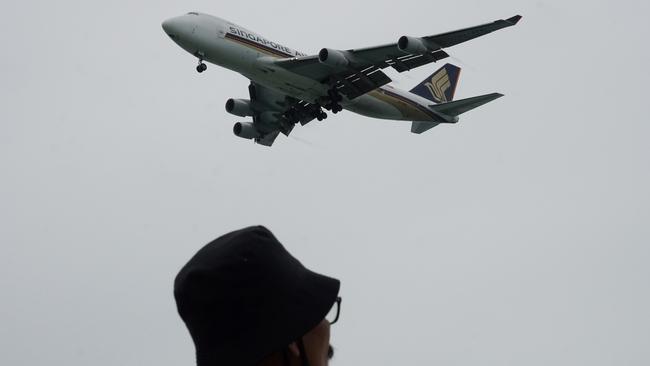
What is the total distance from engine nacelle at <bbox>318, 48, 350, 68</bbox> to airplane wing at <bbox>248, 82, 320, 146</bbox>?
5.68 m

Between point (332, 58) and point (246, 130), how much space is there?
40.2 ft

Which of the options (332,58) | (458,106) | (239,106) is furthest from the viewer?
(239,106)

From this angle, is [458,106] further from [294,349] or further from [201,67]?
[294,349]

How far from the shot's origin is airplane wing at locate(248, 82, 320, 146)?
44.2 metres

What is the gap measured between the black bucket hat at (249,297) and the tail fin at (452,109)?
38.8m

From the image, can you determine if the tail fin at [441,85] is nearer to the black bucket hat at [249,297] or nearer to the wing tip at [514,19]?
the wing tip at [514,19]

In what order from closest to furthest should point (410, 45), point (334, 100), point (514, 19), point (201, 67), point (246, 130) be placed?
1. point (514, 19)
2. point (410, 45)
3. point (201, 67)
4. point (334, 100)
5. point (246, 130)

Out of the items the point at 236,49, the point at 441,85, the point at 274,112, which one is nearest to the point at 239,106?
the point at 274,112

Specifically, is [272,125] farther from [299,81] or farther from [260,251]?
[260,251]

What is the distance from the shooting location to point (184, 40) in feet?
119

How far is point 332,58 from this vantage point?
3675cm

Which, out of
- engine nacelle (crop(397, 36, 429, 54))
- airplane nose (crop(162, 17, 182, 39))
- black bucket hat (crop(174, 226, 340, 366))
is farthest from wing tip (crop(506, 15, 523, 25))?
black bucket hat (crop(174, 226, 340, 366))

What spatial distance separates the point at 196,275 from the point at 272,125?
44.2m

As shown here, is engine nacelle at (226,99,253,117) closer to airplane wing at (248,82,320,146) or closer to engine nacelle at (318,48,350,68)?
airplane wing at (248,82,320,146)
